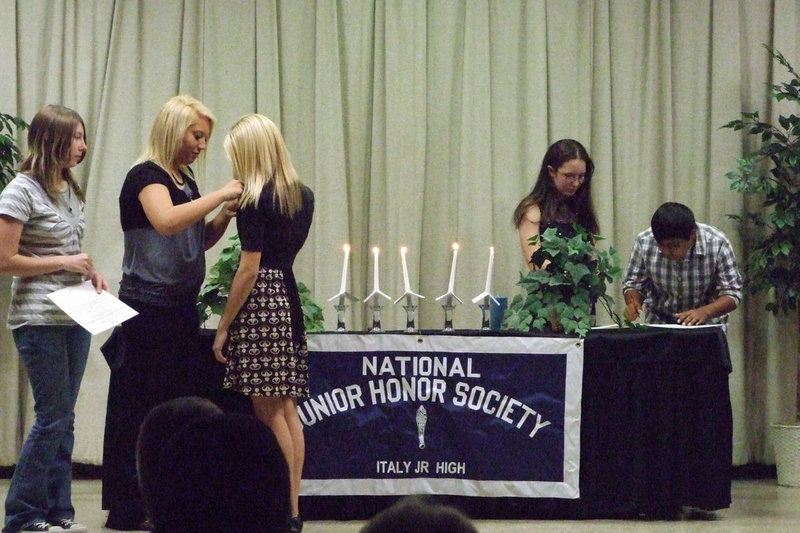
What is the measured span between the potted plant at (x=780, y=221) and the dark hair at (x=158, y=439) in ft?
14.5

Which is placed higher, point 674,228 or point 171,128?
point 171,128

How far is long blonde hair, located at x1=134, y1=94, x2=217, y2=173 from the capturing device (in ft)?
12.2

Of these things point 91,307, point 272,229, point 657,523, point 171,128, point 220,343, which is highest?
point 171,128

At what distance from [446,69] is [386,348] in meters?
2.14

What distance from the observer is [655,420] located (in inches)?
167

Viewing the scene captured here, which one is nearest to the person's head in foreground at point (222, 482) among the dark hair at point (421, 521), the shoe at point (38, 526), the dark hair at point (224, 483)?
the dark hair at point (224, 483)

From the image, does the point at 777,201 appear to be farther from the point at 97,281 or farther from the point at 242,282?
the point at 97,281

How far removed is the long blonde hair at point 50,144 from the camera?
3705 mm

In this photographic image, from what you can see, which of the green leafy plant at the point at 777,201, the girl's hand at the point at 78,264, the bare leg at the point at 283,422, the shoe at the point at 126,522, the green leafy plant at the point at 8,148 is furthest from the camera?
the green leafy plant at the point at 777,201

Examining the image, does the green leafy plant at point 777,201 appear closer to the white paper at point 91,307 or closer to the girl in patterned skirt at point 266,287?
the girl in patterned skirt at point 266,287

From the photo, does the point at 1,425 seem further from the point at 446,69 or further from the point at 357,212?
the point at 446,69

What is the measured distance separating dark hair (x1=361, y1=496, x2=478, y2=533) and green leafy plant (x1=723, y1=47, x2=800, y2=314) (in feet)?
15.3

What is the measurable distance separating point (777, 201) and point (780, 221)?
16 centimetres

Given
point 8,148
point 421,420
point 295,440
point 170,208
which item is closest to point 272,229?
point 170,208
